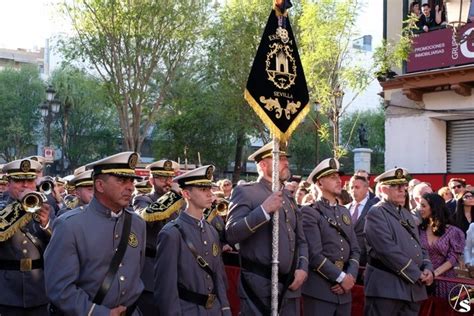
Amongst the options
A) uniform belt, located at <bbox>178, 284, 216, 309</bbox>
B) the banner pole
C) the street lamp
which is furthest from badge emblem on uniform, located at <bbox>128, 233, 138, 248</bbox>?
the street lamp

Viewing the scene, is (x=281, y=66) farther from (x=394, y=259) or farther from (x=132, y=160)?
(x=132, y=160)

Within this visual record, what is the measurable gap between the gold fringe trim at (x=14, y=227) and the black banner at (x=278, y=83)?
91.0 inches

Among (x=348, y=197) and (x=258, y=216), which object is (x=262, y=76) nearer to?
(x=258, y=216)

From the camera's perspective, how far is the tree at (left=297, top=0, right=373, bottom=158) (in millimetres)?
19703

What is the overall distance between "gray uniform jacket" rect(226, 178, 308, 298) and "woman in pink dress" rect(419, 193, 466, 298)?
1868 mm

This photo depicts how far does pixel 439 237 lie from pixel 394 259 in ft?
3.92

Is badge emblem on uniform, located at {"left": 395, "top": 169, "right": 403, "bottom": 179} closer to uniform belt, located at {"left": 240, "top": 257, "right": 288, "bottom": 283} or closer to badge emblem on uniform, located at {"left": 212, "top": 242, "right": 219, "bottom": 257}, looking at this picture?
uniform belt, located at {"left": 240, "top": 257, "right": 288, "bottom": 283}

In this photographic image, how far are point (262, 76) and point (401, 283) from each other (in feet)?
8.12

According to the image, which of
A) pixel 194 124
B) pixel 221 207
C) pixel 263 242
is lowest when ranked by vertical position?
pixel 263 242

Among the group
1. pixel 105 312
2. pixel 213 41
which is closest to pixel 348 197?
pixel 105 312

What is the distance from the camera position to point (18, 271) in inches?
269

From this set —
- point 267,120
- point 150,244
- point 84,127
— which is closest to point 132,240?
point 267,120

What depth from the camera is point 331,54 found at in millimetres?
19750

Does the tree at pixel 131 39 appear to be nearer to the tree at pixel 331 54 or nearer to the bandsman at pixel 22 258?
the tree at pixel 331 54
